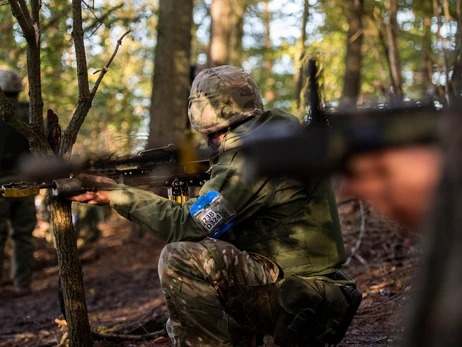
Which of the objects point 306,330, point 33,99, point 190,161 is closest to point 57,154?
Answer: point 33,99

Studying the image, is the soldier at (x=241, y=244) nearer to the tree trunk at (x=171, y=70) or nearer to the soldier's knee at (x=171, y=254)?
the soldier's knee at (x=171, y=254)

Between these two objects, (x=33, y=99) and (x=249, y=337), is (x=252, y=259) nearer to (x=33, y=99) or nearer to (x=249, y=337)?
(x=249, y=337)

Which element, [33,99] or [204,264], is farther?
[33,99]

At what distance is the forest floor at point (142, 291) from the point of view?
4387mm

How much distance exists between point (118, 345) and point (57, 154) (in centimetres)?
135

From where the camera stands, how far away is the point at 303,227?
3215 millimetres

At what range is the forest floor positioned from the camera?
4.39m

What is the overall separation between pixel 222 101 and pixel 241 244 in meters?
0.78

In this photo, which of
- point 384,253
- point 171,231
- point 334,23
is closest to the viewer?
point 171,231

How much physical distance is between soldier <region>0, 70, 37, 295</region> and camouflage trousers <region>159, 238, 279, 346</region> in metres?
4.09

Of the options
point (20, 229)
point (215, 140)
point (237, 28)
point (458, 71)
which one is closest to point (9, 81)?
point (20, 229)

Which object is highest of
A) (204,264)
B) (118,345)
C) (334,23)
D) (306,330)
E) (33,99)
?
(334,23)

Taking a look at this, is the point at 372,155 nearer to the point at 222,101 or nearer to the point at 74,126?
the point at 222,101

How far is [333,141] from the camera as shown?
149 cm
